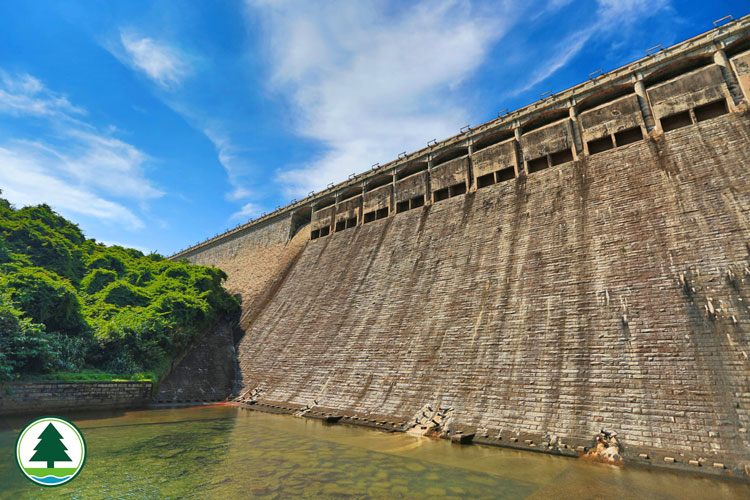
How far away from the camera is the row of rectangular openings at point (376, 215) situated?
89.4 feet

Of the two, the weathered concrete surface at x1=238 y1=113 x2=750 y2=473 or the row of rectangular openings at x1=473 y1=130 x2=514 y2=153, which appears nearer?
the weathered concrete surface at x1=238 y1=113 x2=750 y2=473

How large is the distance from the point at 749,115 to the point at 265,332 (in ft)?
89.3

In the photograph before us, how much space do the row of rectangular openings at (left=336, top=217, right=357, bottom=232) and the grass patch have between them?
16579 mm

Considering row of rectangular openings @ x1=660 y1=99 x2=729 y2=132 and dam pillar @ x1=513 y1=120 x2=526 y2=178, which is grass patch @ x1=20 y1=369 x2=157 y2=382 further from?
row of rectangular openings @ x1=660 y1=99 x2=729 y2=132

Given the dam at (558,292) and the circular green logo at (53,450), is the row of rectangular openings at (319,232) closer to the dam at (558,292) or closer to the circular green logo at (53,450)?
the dam at (558,292)

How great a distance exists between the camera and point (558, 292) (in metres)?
13.6

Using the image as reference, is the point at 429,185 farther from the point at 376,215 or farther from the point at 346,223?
the point at 346,223

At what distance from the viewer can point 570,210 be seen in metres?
16.4

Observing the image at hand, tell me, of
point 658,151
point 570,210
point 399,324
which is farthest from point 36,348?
point 658,151

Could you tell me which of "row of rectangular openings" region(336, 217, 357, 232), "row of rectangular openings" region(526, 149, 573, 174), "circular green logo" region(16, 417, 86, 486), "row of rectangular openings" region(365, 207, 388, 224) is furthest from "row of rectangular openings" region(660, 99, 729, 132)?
"circular green logo" region(16, 417, 86, 486)

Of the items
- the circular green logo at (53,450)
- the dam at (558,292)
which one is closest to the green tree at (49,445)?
the circular green logo at (53,450)

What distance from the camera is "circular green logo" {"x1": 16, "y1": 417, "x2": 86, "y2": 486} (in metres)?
4.36

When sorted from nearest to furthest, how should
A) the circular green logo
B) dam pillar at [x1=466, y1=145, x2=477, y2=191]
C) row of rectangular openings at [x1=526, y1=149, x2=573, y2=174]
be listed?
the circular green logo → row of rectangular openings at [x1=526, y1=149, x2=573, y2=174] → dam pillar at [x1=466, y1=145, x2=477, y2=191]

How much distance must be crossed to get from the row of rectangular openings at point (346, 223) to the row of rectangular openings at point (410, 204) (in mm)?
4562
